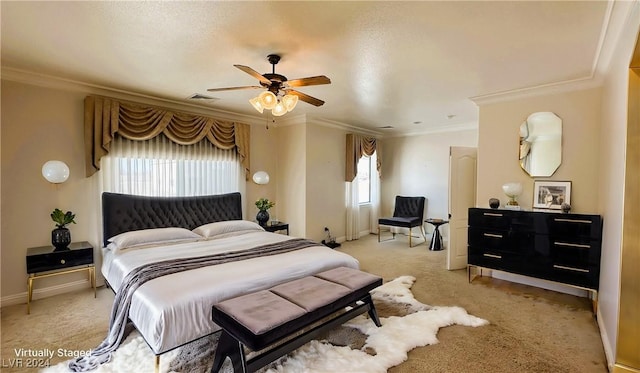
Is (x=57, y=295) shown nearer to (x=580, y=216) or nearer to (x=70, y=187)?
(x=70, y=187)

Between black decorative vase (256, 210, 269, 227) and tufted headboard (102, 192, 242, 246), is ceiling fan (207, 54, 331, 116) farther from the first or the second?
black decorative vase (256, 210, 269, 227)

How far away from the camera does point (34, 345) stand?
2.42 metres

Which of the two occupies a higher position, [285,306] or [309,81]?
[309,81]

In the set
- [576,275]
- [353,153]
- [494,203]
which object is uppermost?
[353,153]

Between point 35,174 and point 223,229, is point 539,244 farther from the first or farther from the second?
point 35,174

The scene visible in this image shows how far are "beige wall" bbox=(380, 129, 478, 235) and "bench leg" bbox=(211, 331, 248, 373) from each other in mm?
5224

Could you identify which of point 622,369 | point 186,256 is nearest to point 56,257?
point 186,256

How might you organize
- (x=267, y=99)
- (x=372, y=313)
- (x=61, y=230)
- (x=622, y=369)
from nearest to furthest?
1. (x=622, y=369)
2. (x=267, y=99)
3. (x=372, y=313)
4. (x=61, y=230)

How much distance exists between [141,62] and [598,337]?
478 cm

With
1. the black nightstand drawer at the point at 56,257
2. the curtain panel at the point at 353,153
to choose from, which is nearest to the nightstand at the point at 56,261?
the black nightstand drawer at the point at 56,257

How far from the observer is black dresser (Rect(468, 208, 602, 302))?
10.0 feet

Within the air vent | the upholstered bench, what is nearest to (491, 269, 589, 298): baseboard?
the upholstered bench

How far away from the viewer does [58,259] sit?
312 centimetres

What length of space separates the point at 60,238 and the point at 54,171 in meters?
0.71
